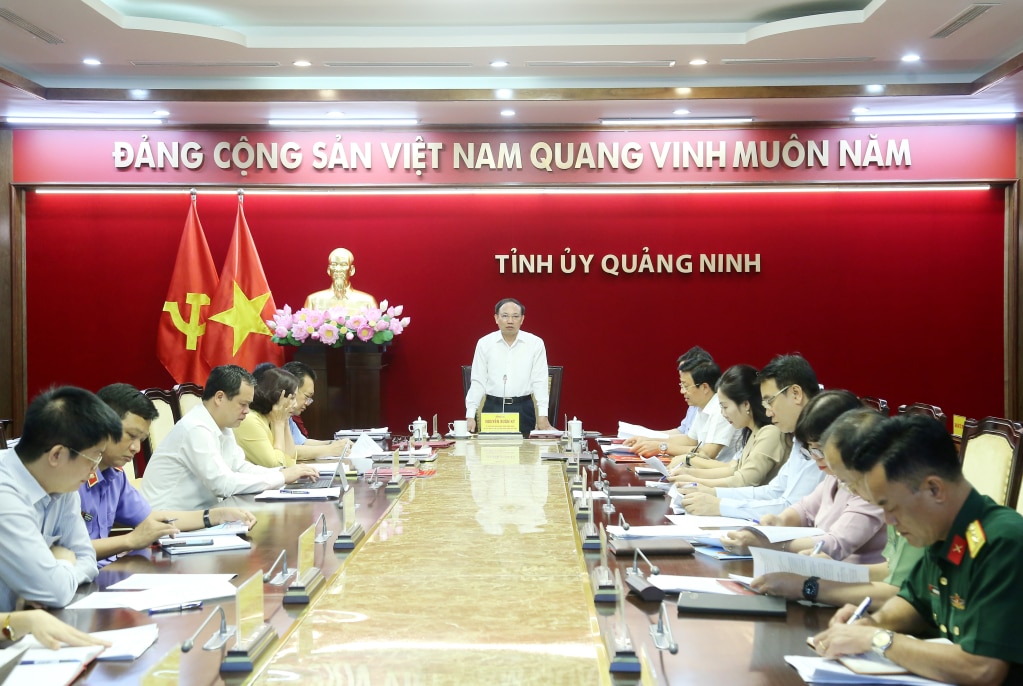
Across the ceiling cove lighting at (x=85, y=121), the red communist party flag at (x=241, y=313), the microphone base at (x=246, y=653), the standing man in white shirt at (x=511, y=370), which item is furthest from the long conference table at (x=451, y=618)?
the ceiling cove lighting at (x=85, y=121)

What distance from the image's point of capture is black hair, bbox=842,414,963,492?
6.21 ft

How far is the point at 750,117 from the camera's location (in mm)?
7582

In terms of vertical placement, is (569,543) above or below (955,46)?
below

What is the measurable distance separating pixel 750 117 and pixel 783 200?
2.47ft

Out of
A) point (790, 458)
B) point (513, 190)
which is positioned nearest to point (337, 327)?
point (513, 190)

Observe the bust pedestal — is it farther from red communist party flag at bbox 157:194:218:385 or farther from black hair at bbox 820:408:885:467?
black hair at bbox 820:408:885:467

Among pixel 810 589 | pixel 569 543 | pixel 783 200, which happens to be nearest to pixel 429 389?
pixel 783 200

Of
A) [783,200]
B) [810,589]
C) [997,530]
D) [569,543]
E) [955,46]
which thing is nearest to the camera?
[997,530]

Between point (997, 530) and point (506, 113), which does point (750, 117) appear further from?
point (997, 530)

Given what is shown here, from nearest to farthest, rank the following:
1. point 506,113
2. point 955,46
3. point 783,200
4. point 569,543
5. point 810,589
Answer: point 810,589 < point 569,543 < point 955,46 < point 506,113 < point 783,200

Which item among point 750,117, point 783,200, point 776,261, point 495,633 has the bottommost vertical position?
point 495,633

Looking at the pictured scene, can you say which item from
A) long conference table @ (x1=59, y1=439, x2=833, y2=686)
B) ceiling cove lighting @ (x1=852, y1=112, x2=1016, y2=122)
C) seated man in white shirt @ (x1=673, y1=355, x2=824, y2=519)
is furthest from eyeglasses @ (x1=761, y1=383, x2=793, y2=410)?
ceiling cove lighting @ (x1=852, y1=112, x2=1016, y2=122)

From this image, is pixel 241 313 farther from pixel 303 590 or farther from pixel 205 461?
pixel 303 590

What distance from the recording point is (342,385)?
23.8 feet
